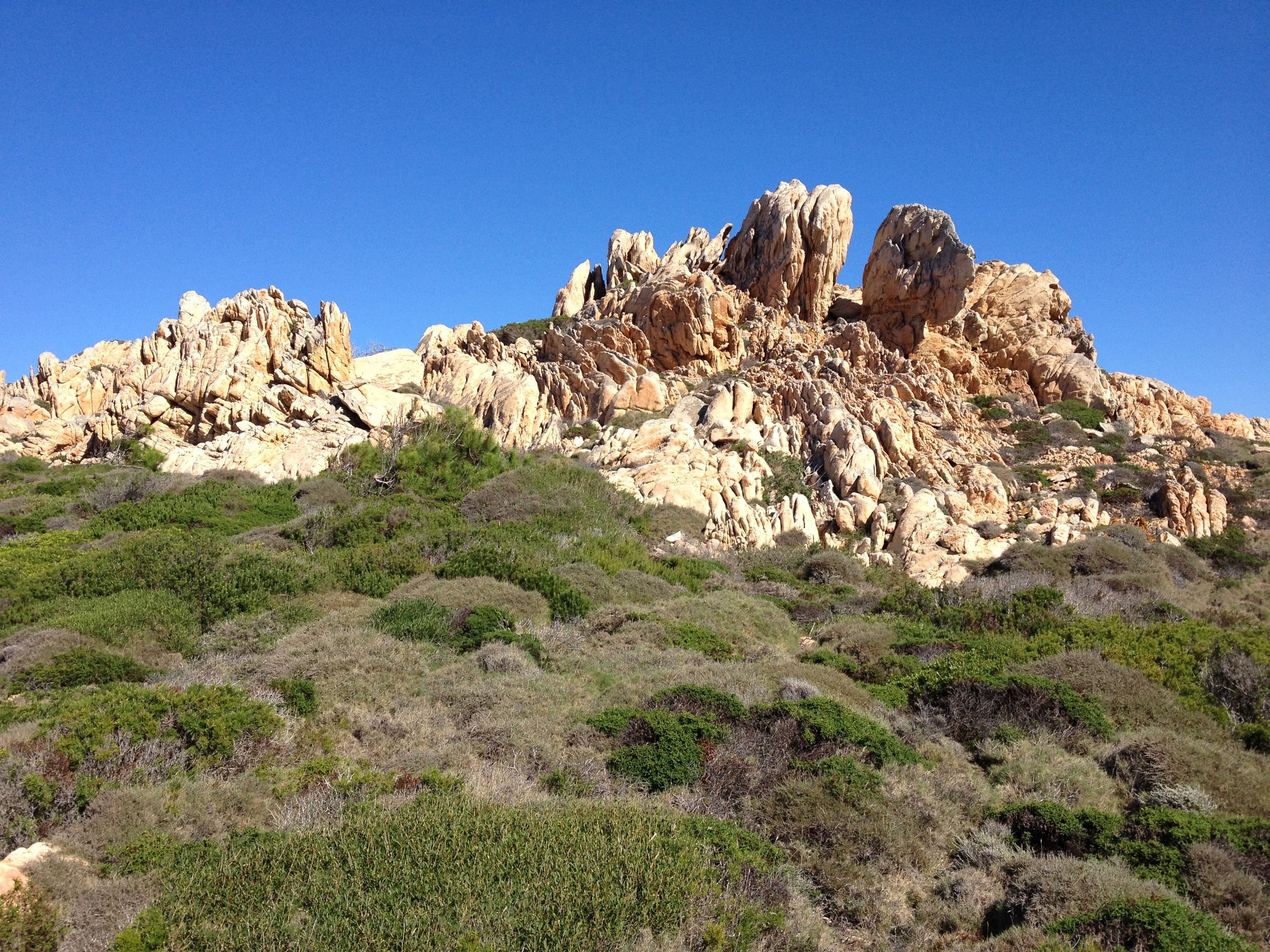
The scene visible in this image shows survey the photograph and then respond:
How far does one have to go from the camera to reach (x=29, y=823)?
17.7ft

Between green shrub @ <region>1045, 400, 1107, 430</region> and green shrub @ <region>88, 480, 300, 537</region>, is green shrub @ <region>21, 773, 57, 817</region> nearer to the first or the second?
green shrub @ <region>88, 480, 300, 537</region>

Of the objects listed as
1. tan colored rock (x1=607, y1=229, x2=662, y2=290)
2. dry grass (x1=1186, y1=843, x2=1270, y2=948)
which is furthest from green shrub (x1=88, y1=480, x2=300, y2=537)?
tan colored rock (x1=607, y1=229, x2=662, y2=290)

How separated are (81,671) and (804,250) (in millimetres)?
36233

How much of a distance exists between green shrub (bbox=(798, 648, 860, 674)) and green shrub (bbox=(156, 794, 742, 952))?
22.9 ft

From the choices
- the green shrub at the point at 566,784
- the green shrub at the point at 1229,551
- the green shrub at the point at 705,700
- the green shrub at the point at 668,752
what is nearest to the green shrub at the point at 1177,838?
the green shrub at the point at 668,752

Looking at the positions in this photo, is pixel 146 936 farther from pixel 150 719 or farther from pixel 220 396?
pixel 220 396

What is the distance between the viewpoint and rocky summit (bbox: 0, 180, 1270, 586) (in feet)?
81.6

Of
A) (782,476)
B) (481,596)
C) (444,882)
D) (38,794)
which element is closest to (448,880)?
(444,882)

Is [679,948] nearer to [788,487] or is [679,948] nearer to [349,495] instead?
[349,495]

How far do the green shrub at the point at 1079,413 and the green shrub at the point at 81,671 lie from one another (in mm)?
37183

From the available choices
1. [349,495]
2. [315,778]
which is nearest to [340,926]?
[315,778]

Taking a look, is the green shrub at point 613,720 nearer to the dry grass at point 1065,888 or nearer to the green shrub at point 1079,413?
the dry grass at point 1065,888

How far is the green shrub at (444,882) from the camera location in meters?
4.21

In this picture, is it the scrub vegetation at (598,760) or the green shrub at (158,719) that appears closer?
the scrub vegetation at (598,760)
